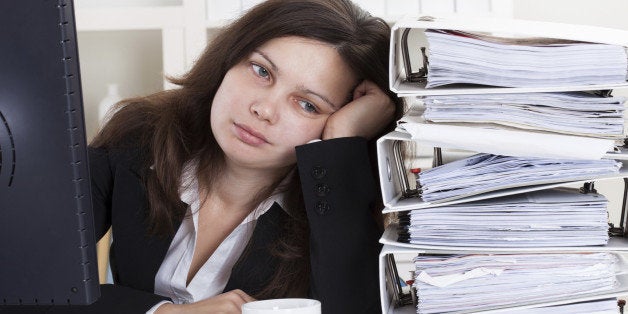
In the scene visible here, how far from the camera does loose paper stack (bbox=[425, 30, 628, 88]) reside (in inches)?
37.1

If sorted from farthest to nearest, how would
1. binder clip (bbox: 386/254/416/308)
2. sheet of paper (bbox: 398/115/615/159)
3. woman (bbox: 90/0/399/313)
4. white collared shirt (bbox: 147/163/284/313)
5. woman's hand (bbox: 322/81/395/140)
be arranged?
1. white collared shirt (bbox: 147/163/284/313)
2. woman's hand (bbox: 322/81/395/140)
3. woman (bbox: 90/0/399/313)
4. binder clip (bbox: 386/254/416/308)
5. sheet of paper (bbox: 398/115/615/159)

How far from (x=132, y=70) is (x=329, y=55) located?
4.46 ft

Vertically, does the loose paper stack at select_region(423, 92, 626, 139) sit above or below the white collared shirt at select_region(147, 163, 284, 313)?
above

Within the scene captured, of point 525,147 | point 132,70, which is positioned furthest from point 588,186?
A: point 132,70

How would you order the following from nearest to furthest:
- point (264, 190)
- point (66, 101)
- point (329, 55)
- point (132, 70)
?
point (66, 101) < point (329, 55) < point (264, 190) < point (132, 70)

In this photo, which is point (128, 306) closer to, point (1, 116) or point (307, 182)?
point (307, 182)

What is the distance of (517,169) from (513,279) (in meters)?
0.13

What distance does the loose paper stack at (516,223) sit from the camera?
96 cm

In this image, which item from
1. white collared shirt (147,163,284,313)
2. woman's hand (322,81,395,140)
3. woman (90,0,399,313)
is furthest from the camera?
white collared shirt (147,163,284,313)

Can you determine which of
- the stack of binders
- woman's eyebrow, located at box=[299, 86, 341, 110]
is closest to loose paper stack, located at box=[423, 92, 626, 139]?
the stack of binders

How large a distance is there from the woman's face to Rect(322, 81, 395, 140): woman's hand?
0.04 m

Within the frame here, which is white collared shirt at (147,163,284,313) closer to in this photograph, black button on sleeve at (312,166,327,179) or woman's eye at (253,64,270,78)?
woman's eye at (253,64,270,78)

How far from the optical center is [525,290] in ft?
3.16

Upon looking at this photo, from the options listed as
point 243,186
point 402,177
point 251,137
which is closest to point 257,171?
point 243,186
